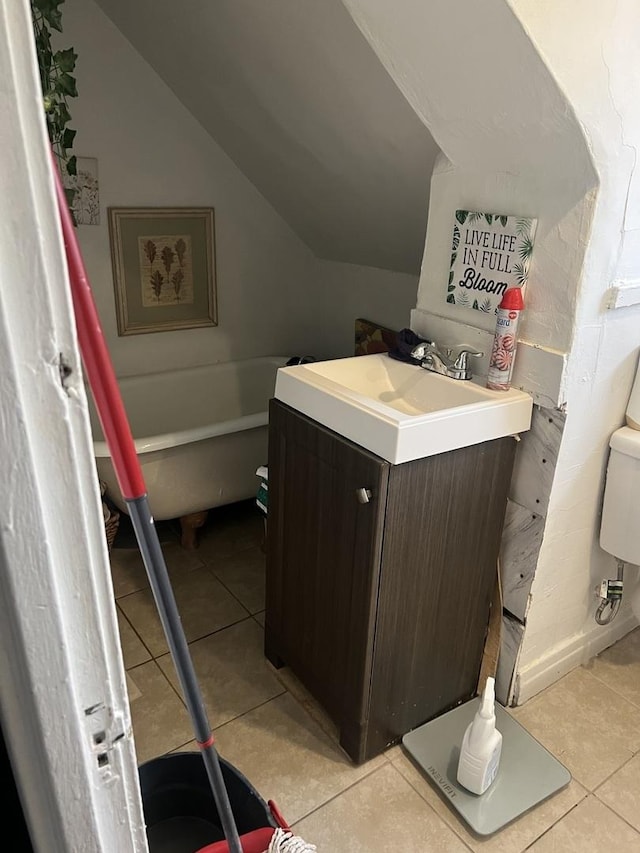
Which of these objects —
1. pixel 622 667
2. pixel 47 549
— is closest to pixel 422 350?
pixel 622 667

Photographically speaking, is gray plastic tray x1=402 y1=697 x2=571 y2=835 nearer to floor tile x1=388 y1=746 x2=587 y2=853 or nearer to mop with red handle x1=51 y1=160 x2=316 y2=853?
floor tile x1=388 y1=746 x2=587 y2=853

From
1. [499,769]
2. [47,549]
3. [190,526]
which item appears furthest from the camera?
[190,526]

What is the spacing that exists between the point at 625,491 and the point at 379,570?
0.75m

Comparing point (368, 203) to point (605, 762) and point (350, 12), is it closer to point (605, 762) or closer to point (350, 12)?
point (350, 12)

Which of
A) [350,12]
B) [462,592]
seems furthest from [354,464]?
[350,12]

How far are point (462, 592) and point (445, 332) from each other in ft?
2.28

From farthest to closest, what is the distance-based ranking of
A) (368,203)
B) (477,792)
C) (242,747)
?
1. (368,203)
2. (242,747)
3. (477,792)

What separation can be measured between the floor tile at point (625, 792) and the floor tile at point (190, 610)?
116cm

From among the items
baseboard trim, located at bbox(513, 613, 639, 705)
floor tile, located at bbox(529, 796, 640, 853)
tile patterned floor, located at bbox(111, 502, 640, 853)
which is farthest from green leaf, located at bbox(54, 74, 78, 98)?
floor tile, located at bbox(529, 796, 640, 853)

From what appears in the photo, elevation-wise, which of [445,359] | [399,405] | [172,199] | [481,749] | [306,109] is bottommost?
[481,749]

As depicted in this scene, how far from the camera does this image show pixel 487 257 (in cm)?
164

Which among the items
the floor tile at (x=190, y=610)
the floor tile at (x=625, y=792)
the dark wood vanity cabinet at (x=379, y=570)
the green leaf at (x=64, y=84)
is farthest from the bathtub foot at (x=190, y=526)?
the floor tile at (x=625, y=792)

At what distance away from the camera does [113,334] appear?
2723mm

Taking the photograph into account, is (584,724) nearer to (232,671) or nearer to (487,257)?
(232,671)
